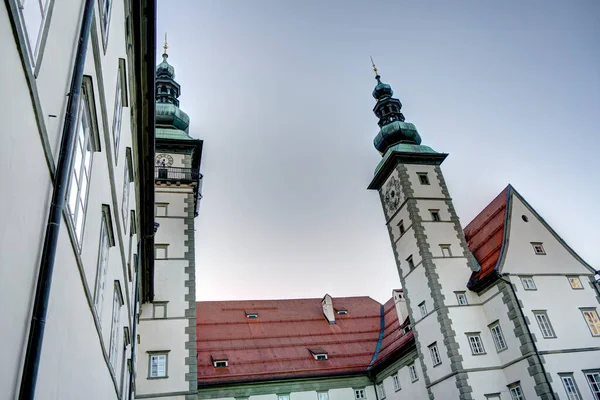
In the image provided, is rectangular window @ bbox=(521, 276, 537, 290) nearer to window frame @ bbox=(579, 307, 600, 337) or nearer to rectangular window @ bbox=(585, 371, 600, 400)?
window frame @ bbox=(579, 307, 600, 337)

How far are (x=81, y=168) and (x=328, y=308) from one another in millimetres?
37227

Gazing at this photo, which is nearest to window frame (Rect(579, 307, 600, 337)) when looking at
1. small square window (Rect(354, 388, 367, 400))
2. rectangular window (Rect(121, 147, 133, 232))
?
small square window (Rect(354, 388, 367, 400))

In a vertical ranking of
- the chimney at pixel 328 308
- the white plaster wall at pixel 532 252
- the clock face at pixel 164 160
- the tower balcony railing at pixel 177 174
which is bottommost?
the white plaster wall at pixel 532 252

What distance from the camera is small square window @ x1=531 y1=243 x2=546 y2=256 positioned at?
88.9 feet

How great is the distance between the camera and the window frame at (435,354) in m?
27.4

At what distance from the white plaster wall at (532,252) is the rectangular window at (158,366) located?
56.2 ft

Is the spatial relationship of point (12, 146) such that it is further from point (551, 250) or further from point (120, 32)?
point (551, 250)

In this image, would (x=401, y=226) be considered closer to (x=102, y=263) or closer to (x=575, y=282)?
(x=575, y=282)

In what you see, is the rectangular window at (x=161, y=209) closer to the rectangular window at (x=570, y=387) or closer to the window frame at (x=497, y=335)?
the window frame at (x=497, y=335)

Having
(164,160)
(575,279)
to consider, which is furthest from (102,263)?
(575,279)

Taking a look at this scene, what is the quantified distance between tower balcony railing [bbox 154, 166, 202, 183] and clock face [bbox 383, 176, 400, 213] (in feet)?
43.3

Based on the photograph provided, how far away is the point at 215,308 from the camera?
135 ft

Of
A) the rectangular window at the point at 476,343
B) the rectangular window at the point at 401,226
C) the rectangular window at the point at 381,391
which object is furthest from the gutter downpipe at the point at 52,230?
the rectangular window at the point at 381,391

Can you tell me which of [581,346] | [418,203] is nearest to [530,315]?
[581,346]
